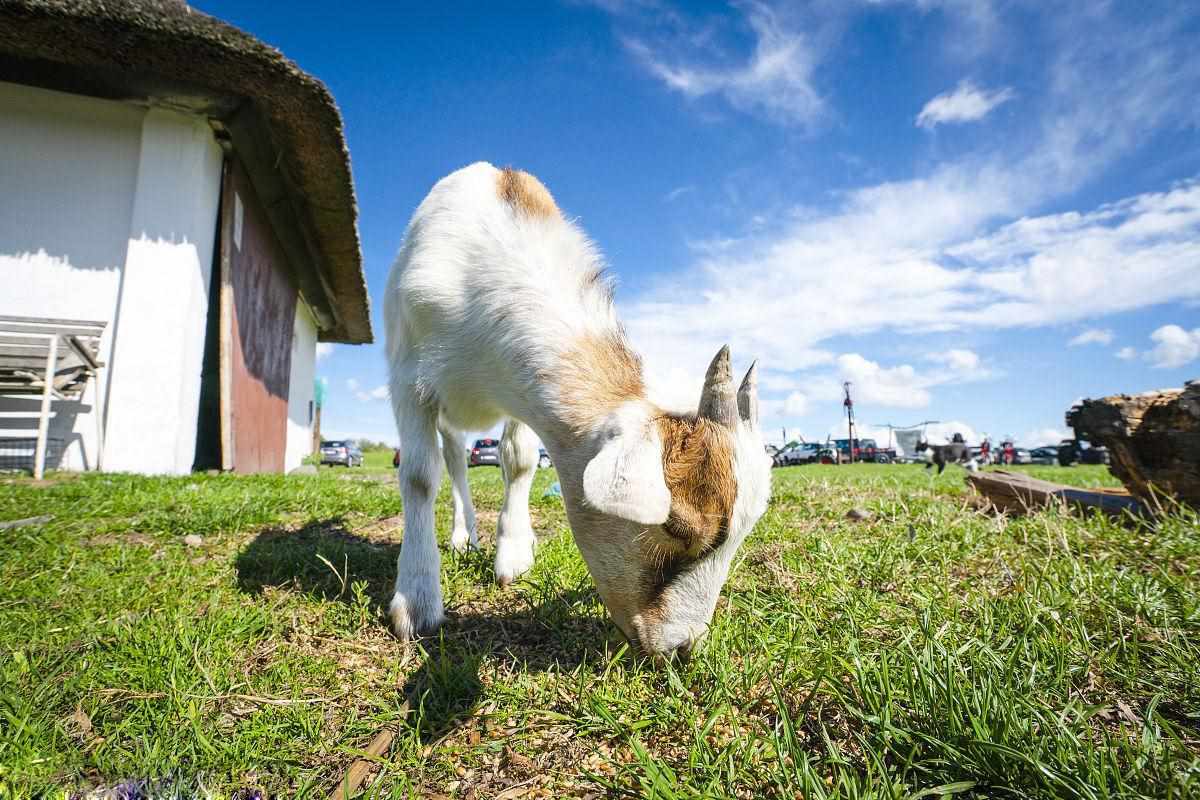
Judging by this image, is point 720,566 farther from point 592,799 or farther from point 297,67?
point 297,67

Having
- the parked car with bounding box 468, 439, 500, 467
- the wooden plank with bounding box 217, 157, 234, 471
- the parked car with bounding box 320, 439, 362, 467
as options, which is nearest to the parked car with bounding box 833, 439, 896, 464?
the parked car with bounding box 468, 439, 500, 467

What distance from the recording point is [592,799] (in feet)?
4.64

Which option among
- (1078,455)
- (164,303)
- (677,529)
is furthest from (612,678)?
(1078,455)

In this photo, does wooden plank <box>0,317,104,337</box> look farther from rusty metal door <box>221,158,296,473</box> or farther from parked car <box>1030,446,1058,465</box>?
parked car <box>1030,446,1058,465</box>

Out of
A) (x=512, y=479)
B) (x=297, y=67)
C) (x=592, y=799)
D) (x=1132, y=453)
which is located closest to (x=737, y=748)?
(x=592, y=799)

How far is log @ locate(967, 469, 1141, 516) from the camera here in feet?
12.9

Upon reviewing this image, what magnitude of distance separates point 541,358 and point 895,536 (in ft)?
8.34

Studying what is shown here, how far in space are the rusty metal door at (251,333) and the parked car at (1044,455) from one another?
5010cm

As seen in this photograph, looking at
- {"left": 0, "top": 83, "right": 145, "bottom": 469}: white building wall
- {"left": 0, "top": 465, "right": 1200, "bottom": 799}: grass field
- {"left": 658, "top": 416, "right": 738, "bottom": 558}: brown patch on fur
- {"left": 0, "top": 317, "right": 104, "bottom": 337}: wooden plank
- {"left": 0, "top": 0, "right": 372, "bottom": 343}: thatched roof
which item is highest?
{"left": 0, "top": 0, "right": 372, "bottom": 343}: thatched roof

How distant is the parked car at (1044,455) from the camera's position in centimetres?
4222

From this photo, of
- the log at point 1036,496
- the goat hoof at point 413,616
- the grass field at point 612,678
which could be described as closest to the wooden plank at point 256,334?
the grass field at point 612,678

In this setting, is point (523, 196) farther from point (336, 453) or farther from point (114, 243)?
point (336, 453)

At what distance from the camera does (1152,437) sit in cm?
386

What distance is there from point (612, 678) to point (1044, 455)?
52.7 meters
